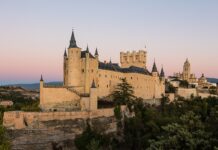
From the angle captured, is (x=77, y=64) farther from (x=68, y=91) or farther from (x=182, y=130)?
(x=182, y=130)

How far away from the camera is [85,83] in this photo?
48469 mm

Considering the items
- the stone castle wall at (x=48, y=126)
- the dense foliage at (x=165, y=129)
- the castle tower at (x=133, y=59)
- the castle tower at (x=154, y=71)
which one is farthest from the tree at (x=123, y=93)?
the castle tower at (x=133, y=59)

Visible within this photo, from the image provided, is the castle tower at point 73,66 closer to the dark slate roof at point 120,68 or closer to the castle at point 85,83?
the castle at point 85,83

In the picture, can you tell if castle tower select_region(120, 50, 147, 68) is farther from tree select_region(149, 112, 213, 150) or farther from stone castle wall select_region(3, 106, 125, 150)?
tree select_region(149, 112, 213, 150)

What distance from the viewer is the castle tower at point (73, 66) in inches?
1924

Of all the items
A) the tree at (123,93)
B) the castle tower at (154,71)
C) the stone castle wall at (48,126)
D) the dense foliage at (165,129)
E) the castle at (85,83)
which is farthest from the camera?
the castle tower at (154,71)

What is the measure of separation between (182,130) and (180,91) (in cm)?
4944

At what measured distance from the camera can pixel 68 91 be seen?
149ft

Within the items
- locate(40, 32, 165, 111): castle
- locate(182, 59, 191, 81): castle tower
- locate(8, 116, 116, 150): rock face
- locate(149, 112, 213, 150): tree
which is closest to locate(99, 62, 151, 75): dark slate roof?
locate(40, 32, 165, 111): castle

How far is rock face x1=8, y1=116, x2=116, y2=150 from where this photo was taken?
3733 centimetres

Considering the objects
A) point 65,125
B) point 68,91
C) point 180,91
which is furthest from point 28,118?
point 180,91

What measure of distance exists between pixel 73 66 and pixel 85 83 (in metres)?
3.01

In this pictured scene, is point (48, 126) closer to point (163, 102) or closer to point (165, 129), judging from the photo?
point (165, 129)

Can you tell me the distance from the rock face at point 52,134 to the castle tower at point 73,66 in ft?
25.9
